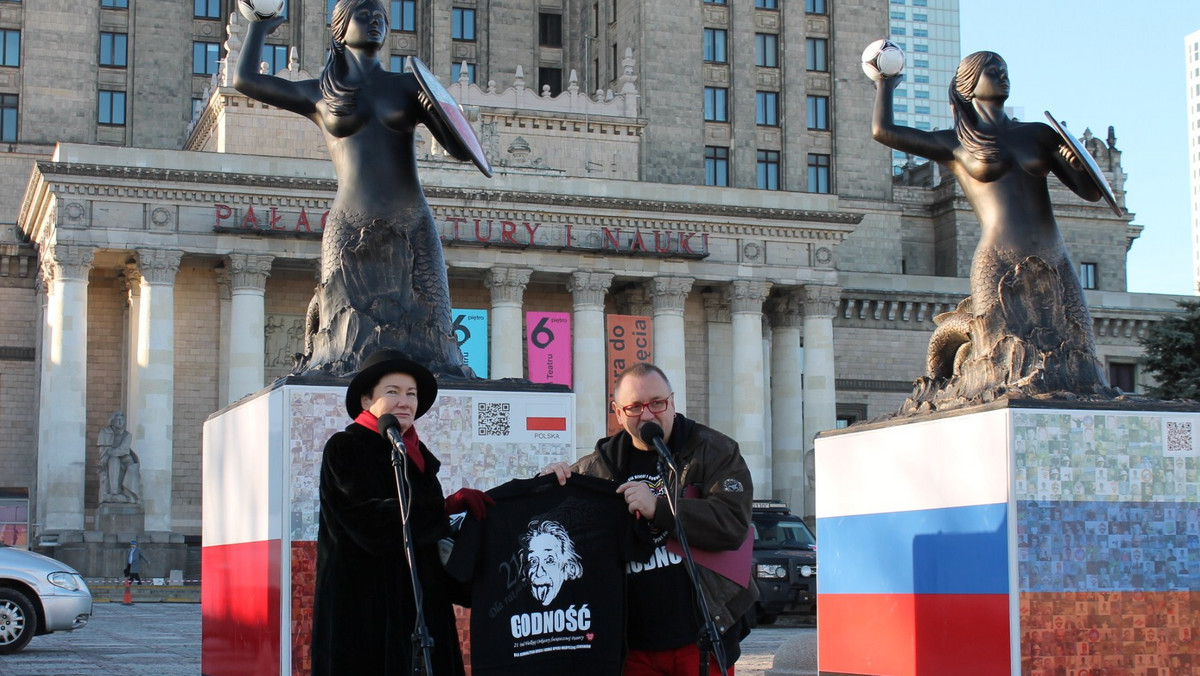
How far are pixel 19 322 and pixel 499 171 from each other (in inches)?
692

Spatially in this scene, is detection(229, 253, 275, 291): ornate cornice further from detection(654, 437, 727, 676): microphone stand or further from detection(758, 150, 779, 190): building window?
detection(654, 437, 727, 676): microphone stand

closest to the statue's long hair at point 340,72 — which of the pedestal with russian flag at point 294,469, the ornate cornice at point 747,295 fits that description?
the pedestal with russian flag at point 294,469

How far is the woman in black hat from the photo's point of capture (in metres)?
7.20

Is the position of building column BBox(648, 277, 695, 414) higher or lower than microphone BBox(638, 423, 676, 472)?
higher

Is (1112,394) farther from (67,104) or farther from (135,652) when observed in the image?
(67,104)

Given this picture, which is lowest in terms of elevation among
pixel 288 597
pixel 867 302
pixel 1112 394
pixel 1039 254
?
pixel 288 597

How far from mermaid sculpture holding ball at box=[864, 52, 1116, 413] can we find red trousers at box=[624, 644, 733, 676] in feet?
15.9

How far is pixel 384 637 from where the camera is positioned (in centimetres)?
734

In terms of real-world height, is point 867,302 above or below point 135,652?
above

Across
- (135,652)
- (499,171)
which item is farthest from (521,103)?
(135,652)

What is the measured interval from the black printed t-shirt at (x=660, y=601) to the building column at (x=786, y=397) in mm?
49513

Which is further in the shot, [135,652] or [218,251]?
[218,251]

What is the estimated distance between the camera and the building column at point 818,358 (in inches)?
2211

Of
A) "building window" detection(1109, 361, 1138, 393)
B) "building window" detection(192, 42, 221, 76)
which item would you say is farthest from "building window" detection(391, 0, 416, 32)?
"building window" detection(1109, 361, 1138, 393)
